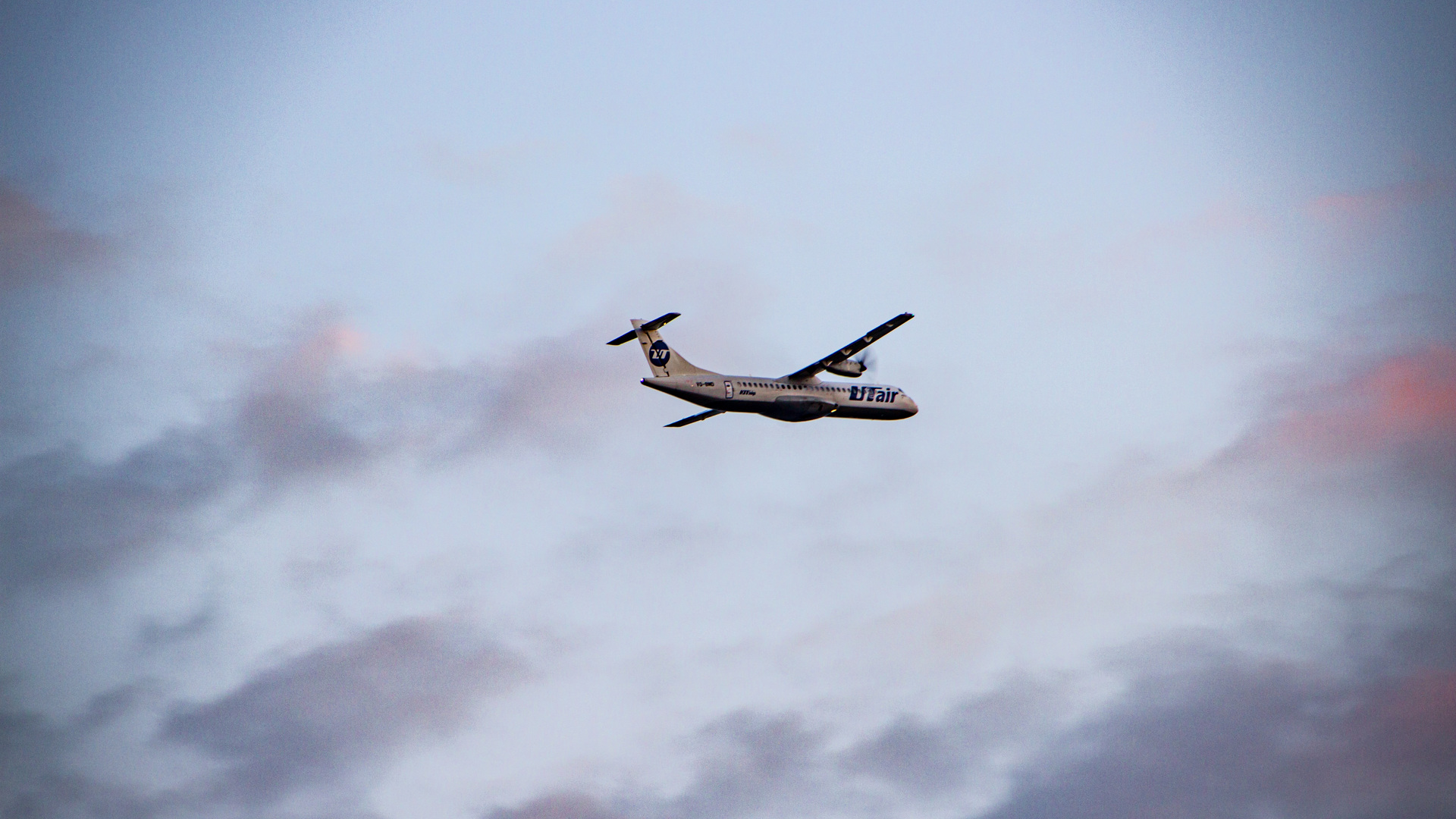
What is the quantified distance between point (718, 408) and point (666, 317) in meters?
6.81

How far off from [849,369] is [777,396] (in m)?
6.84

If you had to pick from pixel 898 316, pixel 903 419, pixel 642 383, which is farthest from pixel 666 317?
pixel 903 419

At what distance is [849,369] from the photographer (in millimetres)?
91625

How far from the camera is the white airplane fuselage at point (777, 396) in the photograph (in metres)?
85.1

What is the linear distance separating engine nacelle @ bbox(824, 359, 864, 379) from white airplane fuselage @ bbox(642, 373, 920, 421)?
86 cm

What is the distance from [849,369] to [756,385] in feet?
26.6

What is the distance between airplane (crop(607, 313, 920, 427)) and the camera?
85.1 metres

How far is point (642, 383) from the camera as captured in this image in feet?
277

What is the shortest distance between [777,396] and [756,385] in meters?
1.59

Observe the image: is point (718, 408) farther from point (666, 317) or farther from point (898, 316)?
point (898, 316)

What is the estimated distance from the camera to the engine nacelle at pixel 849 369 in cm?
9075

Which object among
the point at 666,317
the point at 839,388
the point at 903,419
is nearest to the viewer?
the point at 666,317

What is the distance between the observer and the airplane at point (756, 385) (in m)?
85.1

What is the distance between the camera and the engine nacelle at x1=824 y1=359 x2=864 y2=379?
90750 millimetres
